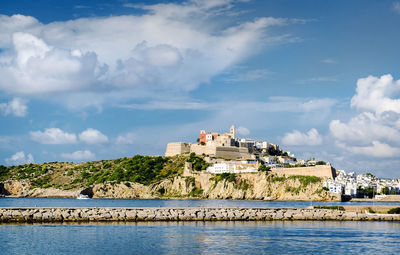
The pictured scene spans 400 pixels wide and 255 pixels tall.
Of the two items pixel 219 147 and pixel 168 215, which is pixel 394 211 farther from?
pixel 219 147

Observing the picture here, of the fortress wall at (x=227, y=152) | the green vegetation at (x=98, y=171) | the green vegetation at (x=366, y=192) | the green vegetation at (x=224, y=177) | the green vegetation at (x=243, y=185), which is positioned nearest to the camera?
the green vegetation at (x=243, y=185)

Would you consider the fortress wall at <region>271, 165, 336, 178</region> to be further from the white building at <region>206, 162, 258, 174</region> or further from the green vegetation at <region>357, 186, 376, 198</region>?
the green vegetation at <region>357, 186, 376, 198</region>

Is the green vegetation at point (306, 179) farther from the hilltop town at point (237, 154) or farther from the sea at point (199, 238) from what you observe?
the sea at point (199, 238)

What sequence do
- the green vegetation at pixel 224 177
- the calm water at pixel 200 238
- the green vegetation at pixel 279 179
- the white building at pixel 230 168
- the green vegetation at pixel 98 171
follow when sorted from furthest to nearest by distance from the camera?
1. the green vegetation at pixel 98 171
2. the white building at pixel 230 168
3. the green vegetation at pixel 224 177
4. the green vegetation at pixel 279 179
5. the calm water at pixel 200 238

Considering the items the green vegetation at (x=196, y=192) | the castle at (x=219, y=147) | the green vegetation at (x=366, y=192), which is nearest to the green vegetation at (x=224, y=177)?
the green vegetation at (x=196, y=192)

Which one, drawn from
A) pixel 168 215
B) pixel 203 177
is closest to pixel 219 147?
pixel 203 177

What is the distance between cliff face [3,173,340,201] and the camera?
104 meters

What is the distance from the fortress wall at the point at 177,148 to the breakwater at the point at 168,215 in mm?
96497

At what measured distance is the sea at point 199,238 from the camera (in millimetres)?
24109

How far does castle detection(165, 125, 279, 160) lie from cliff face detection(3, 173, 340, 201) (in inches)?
799

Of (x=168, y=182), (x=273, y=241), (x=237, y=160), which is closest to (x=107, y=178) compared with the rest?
(x=168, y=182)

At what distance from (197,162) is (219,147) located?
998 cm

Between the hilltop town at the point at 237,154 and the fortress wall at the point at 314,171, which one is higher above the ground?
the hilltop town at the point at 237,154

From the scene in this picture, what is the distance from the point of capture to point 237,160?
131625 mm
